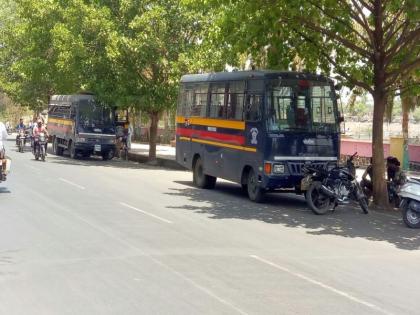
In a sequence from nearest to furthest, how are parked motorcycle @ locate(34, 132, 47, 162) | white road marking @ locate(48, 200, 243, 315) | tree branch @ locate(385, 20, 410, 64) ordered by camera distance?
white road marking @ locate(48, 200, 243, 315), tree branch @ locate(385, 20, 410, 64), parked motorcycle @ locate(34, 132, 47, 162)

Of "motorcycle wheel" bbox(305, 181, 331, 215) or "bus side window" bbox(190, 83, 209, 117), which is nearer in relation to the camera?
"motorcycle wheel" bbox(305, 181, 331, 215)

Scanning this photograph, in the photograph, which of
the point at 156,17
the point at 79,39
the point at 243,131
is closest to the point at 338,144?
the point at 243,131

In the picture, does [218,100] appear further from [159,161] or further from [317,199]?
[159,161]

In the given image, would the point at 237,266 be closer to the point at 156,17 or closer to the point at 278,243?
the point at 278,243

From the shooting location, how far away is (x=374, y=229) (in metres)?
13.0

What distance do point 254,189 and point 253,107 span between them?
6.76 feet

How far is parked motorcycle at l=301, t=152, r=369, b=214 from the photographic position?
48.6 ft

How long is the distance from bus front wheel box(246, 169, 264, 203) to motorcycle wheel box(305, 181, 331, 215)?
63.9 inches

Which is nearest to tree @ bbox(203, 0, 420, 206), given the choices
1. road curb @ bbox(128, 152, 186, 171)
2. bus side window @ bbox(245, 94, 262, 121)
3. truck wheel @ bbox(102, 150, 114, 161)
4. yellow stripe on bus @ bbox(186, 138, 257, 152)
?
bus side window @ bbox(245, 94, 262, 121)

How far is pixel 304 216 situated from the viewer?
14.5 m

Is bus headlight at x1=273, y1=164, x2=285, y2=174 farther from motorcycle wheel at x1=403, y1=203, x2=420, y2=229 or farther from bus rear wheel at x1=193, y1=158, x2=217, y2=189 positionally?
bus rear wheel at x1=193, y1=158, x2=217, y2=189

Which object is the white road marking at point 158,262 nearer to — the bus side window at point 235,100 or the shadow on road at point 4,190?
the shadow on road at point 4,190

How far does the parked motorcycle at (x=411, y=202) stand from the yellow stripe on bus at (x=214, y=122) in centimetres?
485

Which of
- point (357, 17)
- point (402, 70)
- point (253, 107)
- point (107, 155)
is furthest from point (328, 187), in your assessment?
point (107, 155)
